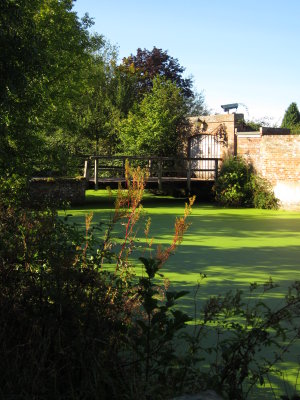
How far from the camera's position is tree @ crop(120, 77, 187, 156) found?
21.2 meters

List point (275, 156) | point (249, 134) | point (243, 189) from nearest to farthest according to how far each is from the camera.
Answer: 1. point (275, 156)
2. point (243, 189)
3. point (249, 134)

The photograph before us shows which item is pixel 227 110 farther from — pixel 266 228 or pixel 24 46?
pixel 24 46

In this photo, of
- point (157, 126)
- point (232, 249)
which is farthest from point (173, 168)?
point (232, 249)

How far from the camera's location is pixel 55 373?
2.70m

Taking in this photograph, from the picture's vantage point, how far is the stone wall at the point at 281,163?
1688 centimetres

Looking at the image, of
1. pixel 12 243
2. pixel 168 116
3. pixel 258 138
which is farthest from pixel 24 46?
pixel 168 116

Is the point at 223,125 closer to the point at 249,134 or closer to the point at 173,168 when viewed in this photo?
the point at 249,134

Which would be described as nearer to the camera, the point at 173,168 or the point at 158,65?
the point at 173,168

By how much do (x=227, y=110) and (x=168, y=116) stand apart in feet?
8.01

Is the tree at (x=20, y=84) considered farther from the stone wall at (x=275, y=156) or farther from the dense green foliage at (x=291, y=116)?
the dense green foliage at (x=291, y=116)

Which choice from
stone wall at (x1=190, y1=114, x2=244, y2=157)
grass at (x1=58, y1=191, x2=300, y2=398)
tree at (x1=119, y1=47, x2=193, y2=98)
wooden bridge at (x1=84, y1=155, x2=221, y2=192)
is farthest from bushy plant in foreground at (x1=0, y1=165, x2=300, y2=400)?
tree at (x1=119, y1=47, x2=193, y2=98)

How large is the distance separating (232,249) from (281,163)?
28.6 ft

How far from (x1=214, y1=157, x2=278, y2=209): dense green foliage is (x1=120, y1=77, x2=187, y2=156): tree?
12.7 feet

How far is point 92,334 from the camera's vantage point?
303 cm
